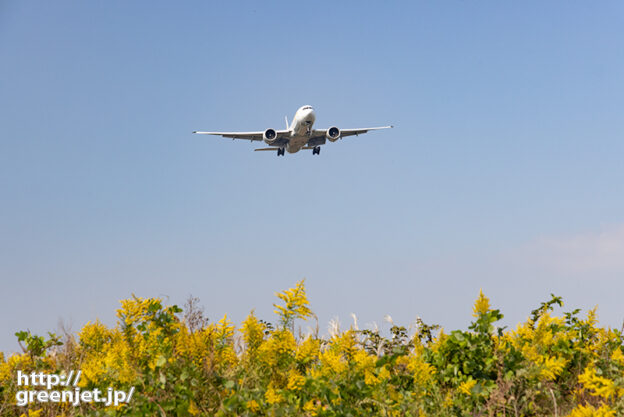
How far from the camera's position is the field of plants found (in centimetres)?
405

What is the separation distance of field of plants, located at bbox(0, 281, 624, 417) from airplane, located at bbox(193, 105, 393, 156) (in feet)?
127

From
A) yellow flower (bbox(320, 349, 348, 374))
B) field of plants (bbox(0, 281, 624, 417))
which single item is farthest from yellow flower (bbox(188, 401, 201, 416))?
yellow flower (bbox(320, 349, 348, 374))

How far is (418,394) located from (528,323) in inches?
94.2

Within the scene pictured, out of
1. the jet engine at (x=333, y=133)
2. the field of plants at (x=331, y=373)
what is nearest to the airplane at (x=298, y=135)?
the jet engine at (x=333, y=133)

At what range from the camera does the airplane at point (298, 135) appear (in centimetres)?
4384

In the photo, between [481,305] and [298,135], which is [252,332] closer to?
[481,305]

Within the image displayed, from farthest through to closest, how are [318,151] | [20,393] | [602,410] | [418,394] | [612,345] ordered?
1. [318,151]
2. [612,345]
3. [20,393]
4. [418,394]
5. [602,410]

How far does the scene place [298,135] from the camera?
148 feet

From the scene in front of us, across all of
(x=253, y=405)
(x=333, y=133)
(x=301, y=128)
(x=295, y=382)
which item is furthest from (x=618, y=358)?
(x=333, y=133)

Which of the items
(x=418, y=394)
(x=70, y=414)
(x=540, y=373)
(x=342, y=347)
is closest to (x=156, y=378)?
(x=70, y=414)

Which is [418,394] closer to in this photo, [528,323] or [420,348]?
[420,348]

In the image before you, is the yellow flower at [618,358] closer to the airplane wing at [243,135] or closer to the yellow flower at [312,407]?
the yellow flower at [312,407]

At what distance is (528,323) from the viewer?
646 cm

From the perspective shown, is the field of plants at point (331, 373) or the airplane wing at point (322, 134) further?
the airplane wing at point (322, 134)
